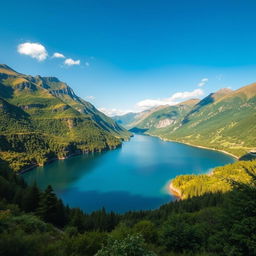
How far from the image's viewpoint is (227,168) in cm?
12600

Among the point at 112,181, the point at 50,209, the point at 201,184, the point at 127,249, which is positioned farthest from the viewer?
the point at 112,181

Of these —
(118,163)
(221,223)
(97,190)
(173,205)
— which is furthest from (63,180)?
(221,223)

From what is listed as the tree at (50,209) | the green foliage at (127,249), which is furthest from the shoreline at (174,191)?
the green foliage at (127,249)

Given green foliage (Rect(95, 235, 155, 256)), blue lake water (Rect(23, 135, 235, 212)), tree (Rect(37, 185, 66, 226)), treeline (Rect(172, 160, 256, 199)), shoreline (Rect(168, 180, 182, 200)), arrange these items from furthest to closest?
shoreline (Rect(168, 180, 182, 200)) → treeline (Rect(172, 160, 256, 199)) → blue lake water (Rect(23, 135, 235, 212)) → tree (Rect(37, 185, 66, 226)) → green foliage (Rect(95, 235, 155, 256))

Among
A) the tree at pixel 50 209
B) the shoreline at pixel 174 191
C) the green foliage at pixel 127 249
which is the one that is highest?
the green foliage at pixel 127 249

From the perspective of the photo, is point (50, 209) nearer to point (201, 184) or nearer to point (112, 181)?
point (201, 184)

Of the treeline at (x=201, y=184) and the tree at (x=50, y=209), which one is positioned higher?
the tree at (x=50, y=209)

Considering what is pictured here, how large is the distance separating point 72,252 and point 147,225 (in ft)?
66.4

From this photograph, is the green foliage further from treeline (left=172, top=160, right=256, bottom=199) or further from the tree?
treeline (left=172, top=160, right=256, bottom=199)

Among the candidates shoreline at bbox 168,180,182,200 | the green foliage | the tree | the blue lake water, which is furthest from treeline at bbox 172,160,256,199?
the green foliage

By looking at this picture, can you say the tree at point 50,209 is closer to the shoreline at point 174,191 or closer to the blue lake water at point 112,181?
the blue lake water at point 112,181

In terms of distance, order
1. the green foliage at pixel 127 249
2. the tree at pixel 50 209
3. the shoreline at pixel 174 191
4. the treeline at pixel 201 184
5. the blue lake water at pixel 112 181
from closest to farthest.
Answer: the green foliage at pixel 127 249 → the tree at pixel 50 209 → the blue lake water at pixel 112 181 → the treeline at pixel 201 184 → the shoreline at pixel 174 191

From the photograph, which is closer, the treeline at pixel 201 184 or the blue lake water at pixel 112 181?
the blue lake water at pixel 112 181

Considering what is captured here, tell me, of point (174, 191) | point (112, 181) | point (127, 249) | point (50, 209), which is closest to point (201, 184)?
point (174, 191)
